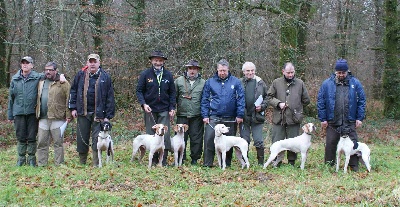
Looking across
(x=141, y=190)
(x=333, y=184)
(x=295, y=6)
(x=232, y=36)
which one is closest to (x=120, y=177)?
(x=141, y=190)

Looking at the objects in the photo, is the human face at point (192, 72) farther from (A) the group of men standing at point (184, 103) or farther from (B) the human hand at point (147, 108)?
(B) the human hand at point (147, 108)

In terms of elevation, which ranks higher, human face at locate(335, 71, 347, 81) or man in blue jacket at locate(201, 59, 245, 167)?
human face at locate(335, 71, 347, 81)

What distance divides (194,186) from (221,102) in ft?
6.98

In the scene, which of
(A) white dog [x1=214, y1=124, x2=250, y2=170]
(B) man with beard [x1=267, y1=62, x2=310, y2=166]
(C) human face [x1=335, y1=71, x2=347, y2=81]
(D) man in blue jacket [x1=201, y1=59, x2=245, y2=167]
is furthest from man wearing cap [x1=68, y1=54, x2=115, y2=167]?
(C) human face [x1=335, y1=71, x2=347, y2=81]

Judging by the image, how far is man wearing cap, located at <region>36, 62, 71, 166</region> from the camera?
338 inches

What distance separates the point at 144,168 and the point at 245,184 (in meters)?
2.16

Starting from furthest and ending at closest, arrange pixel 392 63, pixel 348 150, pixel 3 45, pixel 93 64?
pixel 392 63 → pixel 3 45 → pixel 93 64 → pixel 348 150

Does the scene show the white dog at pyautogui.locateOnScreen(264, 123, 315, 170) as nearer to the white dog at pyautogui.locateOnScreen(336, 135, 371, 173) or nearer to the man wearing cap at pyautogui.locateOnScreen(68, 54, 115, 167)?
the white dog at pyautogui.locateOnScreen(336, 135, 371, 173)

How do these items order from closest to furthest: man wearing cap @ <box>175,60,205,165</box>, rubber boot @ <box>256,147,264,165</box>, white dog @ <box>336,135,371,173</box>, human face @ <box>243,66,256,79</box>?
white dog @ <box>336,135,371,173</box>, human face @ <box>243,66,256,79</box>, man wearing cap @ <box>175,60,205,165</box>, rubber boot @ <box>256,147,264,165</box>

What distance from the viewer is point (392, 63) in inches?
751

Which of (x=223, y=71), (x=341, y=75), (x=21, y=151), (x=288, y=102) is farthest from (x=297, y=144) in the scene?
(x=21, y=151)

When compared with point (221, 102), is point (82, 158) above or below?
below

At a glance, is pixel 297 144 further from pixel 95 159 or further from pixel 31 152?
pixel 31 152

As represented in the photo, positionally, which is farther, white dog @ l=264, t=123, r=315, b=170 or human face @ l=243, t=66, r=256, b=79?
human face @ l=243, t=66, r=256, b=79
